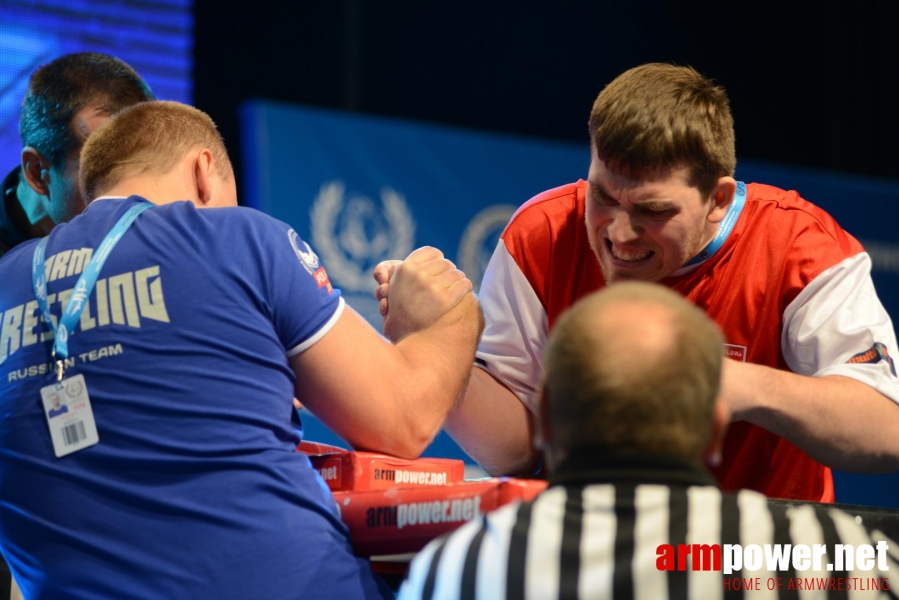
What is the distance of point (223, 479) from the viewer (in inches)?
54.8

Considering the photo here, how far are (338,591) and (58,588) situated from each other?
399 mm

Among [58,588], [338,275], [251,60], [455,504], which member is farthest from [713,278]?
[251,60]

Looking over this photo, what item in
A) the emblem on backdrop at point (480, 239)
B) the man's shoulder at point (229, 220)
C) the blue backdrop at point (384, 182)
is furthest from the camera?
the emblem on backdrop at point (480, 239)

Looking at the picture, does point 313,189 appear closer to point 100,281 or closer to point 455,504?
point 100,281

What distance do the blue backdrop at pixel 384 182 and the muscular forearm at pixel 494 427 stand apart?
175cm

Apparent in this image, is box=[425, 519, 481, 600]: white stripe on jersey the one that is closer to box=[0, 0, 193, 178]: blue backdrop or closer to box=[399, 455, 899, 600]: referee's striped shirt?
box=[399, 455, 899, 600]: referee's striped shirt

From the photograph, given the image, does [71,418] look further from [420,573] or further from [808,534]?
[808,534]

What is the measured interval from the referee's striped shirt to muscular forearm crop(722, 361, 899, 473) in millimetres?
633

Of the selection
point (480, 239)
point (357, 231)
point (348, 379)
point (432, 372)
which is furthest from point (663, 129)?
point (480, 239)

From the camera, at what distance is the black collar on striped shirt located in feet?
3.37

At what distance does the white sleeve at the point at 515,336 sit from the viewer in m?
2.20

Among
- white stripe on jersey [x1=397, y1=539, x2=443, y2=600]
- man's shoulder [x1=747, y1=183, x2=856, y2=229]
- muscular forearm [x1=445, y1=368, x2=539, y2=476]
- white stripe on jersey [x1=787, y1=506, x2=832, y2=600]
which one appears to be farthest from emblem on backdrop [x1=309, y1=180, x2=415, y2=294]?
white stripe on jersey [x1=787, y1=506, x2=832, y2=600]

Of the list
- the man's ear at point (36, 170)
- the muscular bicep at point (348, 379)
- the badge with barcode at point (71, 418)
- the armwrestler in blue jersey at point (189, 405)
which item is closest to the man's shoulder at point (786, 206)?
the armwrestler in blue jersey at point (189, 405)

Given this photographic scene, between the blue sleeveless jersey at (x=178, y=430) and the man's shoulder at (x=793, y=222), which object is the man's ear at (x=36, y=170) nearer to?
the blue sleeveless jersey at (x=178, y=430)
